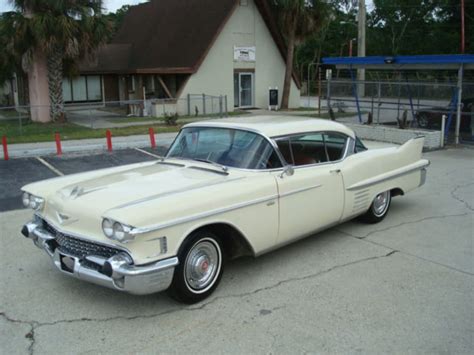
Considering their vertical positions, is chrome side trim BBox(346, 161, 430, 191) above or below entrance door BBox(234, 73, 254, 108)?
below

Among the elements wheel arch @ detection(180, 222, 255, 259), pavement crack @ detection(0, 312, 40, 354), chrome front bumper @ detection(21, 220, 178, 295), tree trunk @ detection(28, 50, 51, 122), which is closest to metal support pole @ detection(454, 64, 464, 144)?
wheel arch @ detection(180, 222, 255, 259)

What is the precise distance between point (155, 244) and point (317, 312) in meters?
1.53

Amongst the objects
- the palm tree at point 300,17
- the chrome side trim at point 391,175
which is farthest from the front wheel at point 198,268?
the palm tree at point 300,17

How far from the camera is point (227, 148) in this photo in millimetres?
5414

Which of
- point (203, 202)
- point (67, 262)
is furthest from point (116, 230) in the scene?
point (203, 202)

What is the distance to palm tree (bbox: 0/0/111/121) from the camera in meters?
17.8

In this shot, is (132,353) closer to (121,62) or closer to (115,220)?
(115,220)

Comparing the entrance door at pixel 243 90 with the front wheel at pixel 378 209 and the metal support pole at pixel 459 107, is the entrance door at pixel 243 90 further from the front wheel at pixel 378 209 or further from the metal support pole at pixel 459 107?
the front wheel at pixel 378 209

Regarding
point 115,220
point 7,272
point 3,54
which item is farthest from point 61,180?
point 3,54

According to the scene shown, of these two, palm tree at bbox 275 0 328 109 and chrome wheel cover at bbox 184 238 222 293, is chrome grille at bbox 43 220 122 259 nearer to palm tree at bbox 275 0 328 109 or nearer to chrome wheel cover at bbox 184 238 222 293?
chrome wheel cover at bbox 184 238 222 293

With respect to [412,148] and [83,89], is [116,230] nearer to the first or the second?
[412,148]

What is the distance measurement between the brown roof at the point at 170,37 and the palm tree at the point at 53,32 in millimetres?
1565

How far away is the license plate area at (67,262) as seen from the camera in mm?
4301

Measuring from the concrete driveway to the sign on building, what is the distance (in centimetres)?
2093
